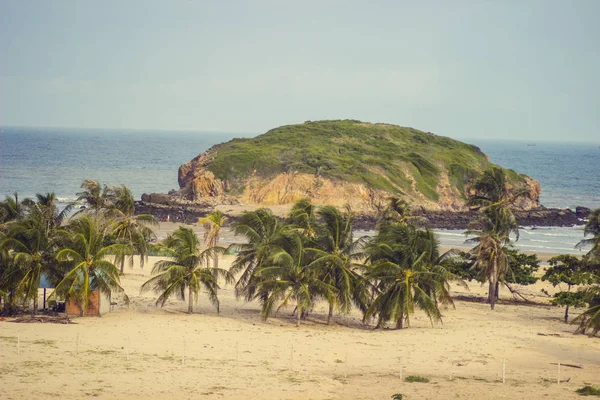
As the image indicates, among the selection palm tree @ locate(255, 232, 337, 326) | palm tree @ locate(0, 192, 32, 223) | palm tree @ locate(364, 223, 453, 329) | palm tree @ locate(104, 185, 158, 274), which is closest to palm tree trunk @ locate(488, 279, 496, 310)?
palm tree @ locate(364, 223, 453, 329)

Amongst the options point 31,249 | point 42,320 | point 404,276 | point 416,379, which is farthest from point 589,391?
point 31,249

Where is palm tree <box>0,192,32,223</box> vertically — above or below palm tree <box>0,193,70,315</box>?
above

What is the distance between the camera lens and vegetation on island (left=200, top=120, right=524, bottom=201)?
104375 mm

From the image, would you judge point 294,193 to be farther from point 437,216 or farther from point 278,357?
point 278,357

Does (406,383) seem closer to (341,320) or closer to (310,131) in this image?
(341,320)

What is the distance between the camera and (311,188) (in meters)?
99.5

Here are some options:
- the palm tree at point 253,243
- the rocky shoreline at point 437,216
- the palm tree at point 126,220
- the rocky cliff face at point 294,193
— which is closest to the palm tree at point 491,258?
the palm tree at point 253,243

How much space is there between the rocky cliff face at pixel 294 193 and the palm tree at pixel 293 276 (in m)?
61.2

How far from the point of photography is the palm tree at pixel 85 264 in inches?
1352

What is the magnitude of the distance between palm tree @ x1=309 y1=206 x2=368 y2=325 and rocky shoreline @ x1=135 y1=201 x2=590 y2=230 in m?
51.5

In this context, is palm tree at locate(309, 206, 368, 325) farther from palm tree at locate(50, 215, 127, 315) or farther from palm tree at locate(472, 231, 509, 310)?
palm tree at locate(472, 231, 509, 310)

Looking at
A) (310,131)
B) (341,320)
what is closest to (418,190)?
(310,131)

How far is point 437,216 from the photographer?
316 ft

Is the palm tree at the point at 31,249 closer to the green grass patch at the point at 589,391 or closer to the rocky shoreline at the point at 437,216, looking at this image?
the green grass patch at the point at 589,391
